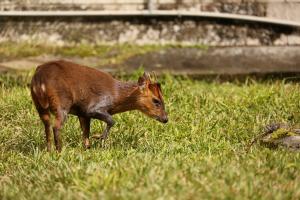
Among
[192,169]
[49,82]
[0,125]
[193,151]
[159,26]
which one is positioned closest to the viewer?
[192,169]

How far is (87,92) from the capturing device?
23.9 feet

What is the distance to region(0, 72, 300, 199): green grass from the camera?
539 centimetres

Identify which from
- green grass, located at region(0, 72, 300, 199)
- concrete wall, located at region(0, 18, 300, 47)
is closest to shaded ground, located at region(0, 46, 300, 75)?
concrete wall, located at region(0, 18, 300, 47)

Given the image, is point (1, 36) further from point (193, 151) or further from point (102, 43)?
point (193, 151)

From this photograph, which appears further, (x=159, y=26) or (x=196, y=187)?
(x=159, y=26)

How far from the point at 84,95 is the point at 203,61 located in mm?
4950

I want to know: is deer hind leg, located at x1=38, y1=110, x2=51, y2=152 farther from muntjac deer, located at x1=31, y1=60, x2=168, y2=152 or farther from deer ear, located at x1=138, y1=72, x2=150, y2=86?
deer ear, located at x1=138, y1=72, x2=150, y2=86

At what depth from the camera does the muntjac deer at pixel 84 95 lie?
7.02 metres

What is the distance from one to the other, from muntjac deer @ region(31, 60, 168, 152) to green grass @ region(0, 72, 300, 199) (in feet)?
1.15

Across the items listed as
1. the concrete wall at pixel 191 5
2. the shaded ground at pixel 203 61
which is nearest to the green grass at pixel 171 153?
the shaded ground at pixel 203 61

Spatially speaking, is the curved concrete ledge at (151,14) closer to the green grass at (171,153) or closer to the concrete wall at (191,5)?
the concrete wall at (191,5)

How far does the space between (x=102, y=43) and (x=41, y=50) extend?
1.11 m

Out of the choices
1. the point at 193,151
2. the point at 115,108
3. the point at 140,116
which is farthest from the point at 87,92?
the point at 140,116

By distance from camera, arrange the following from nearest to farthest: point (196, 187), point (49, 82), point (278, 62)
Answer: point (196, 187)
point (49, 82)
point (278, 62)
